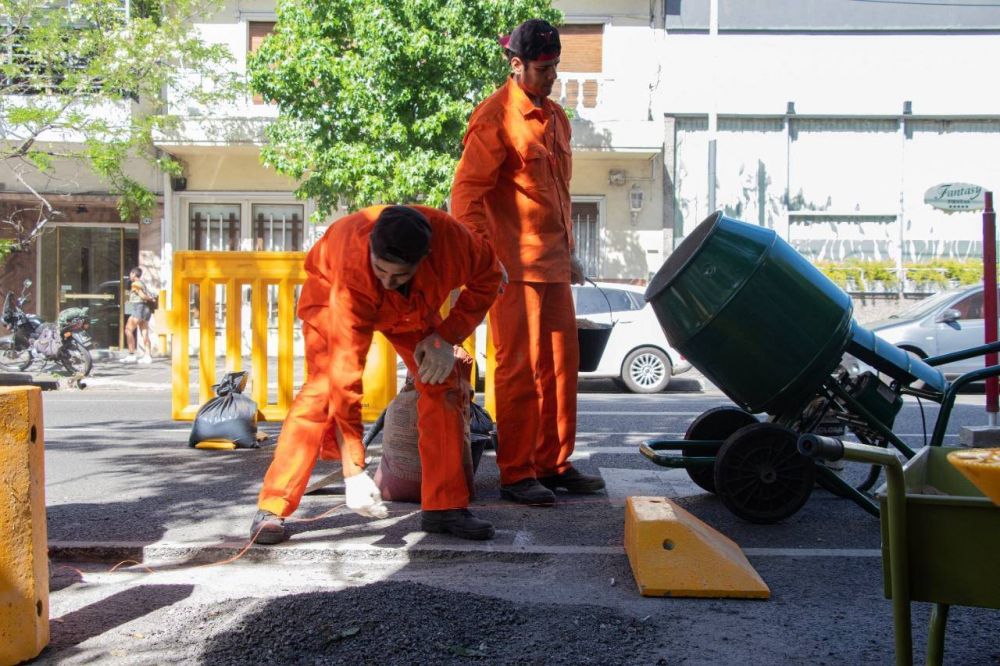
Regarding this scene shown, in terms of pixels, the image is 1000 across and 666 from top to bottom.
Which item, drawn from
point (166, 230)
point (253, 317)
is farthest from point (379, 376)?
point (166, 230)

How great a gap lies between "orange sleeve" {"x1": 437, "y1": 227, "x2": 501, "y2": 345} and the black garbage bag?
2.95m

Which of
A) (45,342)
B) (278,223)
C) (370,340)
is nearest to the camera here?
(370,340)

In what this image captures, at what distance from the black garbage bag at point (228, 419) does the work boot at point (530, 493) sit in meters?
2.37

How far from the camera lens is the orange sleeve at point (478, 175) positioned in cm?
481

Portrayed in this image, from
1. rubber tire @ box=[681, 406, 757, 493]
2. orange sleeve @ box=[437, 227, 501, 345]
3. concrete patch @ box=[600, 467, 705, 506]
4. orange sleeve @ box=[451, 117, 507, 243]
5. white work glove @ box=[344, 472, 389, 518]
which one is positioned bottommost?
concrete patch @ box=[600, 467, 705, 506]

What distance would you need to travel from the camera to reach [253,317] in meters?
7.37

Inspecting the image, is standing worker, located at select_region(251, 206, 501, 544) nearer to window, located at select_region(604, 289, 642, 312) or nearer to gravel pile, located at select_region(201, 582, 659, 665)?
gravel pile, located at select_region(201, 582, 659, 665)

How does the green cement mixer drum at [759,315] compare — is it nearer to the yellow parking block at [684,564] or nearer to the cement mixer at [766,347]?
the cement mixer at [766,347]

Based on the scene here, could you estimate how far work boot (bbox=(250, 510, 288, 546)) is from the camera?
4.13 meters

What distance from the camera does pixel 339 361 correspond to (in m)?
3.83

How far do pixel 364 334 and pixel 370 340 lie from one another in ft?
0.20

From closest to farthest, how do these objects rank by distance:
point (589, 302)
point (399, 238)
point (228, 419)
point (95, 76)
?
point (399, 238) < point (228, 419) < point (589, 302) < point (95, 76)

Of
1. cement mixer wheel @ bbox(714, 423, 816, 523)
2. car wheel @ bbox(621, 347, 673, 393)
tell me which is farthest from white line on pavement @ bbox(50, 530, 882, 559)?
car wheel @ bbox(621, 347, 673, 393)

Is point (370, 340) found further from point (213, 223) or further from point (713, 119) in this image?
point (213, 223)
